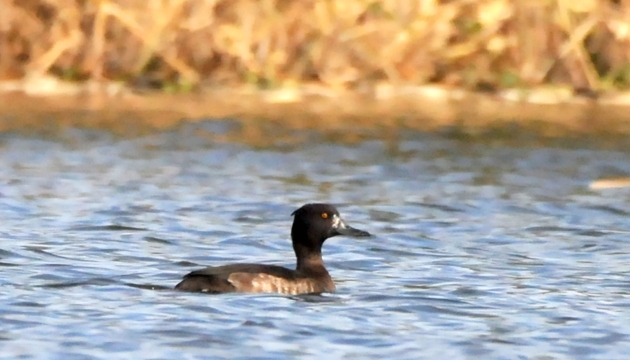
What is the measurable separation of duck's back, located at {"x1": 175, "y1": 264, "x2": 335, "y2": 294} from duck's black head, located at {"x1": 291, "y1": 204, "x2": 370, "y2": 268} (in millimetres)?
528

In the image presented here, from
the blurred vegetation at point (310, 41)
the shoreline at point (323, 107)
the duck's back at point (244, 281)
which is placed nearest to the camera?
the duck's back at point (244, 281)

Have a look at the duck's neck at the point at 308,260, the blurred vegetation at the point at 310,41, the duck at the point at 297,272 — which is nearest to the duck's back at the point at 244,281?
the duck at the point at 297,272

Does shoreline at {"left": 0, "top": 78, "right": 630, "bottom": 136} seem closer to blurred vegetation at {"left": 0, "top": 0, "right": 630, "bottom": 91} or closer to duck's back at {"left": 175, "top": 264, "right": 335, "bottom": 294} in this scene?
blurred vegetation at {"left": 0, "top": 0, "right": 630, "bottom": 91}

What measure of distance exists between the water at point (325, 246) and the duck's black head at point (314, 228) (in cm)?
34

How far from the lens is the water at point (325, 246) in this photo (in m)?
8.93

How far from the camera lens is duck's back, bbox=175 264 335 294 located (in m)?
10.0

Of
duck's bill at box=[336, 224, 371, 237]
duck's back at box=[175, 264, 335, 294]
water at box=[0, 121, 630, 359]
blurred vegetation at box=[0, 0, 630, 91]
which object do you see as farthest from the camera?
blurred vegetation at box=[0, 0, 630, 91]

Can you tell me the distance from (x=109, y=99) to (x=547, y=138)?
20.3 feet

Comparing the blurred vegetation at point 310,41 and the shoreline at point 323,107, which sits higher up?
the blurred vegetation at point 310,41

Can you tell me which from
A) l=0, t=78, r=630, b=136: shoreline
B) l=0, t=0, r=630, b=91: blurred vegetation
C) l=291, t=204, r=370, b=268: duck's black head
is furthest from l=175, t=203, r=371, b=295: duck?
l=0, t=0, r=630, b=91: blurred vegetation

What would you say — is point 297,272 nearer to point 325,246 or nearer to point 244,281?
point 244,281

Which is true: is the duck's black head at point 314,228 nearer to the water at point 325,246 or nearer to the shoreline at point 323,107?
the water at point 325,246

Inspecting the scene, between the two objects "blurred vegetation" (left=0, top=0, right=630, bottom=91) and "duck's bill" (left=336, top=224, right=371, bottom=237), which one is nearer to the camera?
"duck's bill" (left=336, top=224, right=371, bottom=237)

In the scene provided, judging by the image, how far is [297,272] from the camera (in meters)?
10.8
